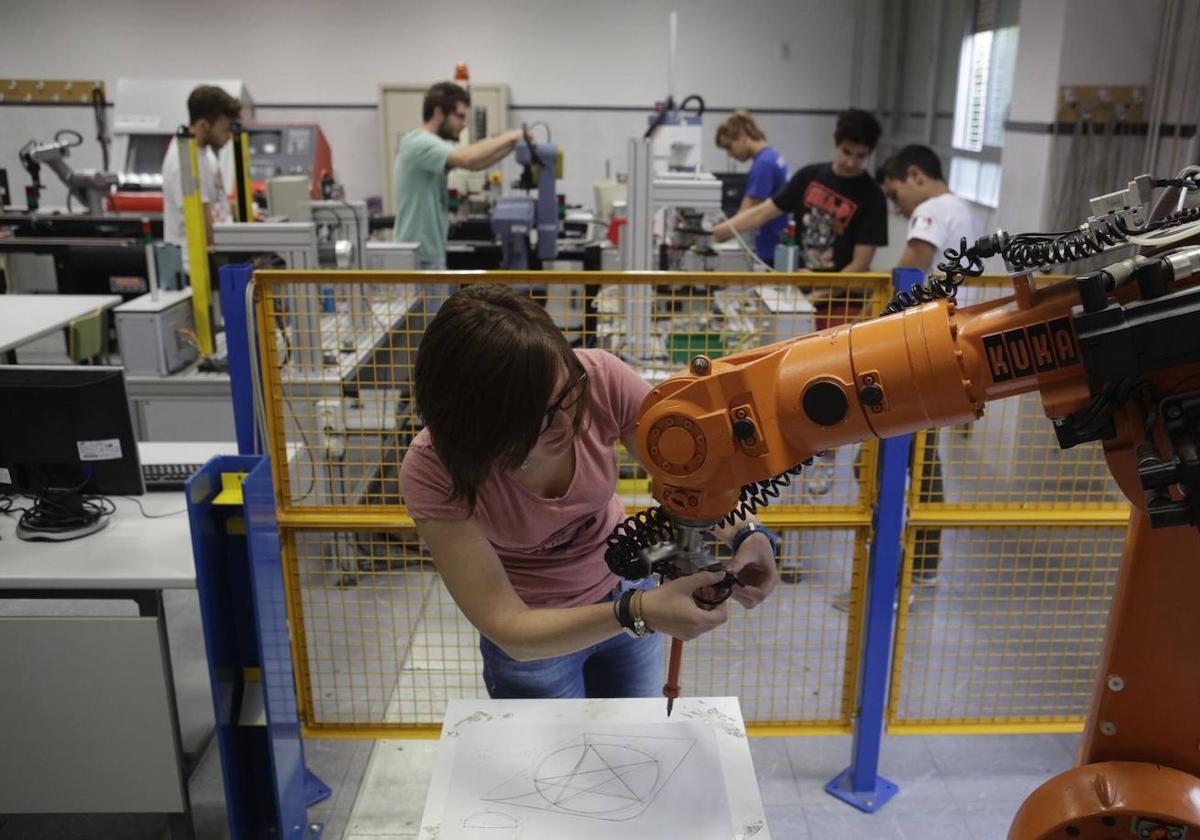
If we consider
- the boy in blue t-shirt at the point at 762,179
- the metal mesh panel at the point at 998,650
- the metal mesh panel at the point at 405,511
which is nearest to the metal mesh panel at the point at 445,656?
the metal mesh panel at the point at 405,511

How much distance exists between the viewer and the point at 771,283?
2.01 m

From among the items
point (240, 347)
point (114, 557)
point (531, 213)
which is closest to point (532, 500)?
point (240, 347)

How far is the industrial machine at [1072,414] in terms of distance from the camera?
33.5 inches

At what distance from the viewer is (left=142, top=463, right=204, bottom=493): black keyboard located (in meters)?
2.29

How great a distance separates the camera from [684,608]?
1.18 m

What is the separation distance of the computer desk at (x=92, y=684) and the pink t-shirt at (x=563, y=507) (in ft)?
2.38

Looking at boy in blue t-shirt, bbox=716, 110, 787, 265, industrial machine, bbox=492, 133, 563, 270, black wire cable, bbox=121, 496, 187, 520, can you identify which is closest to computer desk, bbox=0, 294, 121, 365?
black wire cable, bbox=121, 496, 187, 520

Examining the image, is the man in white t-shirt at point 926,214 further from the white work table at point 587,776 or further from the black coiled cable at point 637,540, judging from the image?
the black coiled cable at point 637,540

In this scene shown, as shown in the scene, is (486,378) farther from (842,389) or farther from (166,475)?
(166,475)

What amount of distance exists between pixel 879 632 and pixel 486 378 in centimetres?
137

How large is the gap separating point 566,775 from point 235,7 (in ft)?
27.2

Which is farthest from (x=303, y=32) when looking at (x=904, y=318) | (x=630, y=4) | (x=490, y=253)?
(x=904, y=318)

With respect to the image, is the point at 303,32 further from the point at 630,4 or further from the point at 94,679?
the point at 94,679

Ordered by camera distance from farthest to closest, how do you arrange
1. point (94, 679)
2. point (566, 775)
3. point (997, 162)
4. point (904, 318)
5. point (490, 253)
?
point (997, 162)
point (490, 253)
point (94, 679)
point (566, 775)
point (904, 318)
